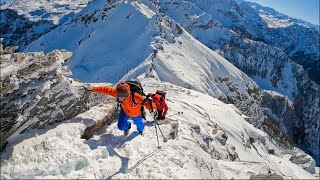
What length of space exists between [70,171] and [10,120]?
260cm

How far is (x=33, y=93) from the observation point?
12039mm

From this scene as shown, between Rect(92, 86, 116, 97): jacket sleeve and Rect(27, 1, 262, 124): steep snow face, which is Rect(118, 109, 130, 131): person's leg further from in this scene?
Rect(27, 1, 262, 124): steep snow face

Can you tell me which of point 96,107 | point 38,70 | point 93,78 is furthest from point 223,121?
point 93,78

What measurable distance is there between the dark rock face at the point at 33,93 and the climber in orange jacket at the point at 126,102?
128 cm

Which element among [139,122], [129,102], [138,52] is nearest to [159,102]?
[139,122]

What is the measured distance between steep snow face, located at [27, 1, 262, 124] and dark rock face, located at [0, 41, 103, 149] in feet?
125

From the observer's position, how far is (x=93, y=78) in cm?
5625

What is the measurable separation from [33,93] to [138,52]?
168ft

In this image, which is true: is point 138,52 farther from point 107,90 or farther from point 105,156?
point 105,156

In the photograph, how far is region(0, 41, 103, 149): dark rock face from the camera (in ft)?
36.9

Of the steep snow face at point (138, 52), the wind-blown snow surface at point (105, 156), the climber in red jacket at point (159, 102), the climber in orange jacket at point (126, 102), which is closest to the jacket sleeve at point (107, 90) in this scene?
the climber in orange jacket at point (126, 102)

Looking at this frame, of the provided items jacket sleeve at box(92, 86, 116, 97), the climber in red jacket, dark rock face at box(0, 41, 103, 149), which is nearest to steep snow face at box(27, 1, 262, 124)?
the climber in red jacket

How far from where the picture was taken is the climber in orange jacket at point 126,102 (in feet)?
42.6

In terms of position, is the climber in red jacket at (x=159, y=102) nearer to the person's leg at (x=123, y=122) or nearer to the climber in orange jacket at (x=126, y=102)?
the climber in orange jacket at (x=126, y=102)
